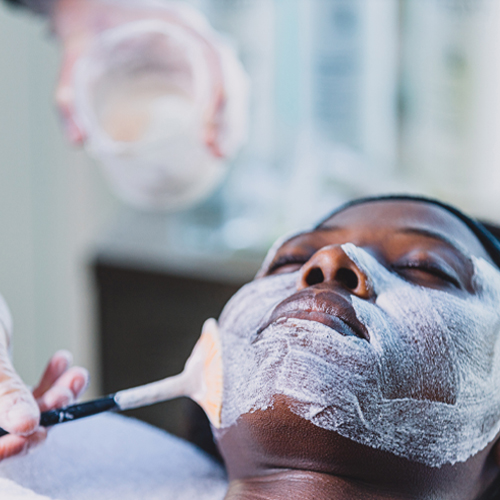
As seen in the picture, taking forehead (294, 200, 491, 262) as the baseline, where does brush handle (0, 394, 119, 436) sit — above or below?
below

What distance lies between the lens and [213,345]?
2.07 feet

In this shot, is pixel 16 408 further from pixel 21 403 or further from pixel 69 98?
pixel 69 98

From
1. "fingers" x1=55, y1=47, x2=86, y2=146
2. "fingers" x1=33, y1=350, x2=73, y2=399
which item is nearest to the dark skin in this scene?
"fingers" x1=33, y1=350, x2=73, y2=399

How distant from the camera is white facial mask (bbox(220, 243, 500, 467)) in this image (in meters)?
0.50

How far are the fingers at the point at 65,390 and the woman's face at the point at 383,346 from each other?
0.52 ft

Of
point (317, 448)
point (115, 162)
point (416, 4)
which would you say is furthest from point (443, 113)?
point (317, 448)

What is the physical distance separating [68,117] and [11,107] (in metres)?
0.88

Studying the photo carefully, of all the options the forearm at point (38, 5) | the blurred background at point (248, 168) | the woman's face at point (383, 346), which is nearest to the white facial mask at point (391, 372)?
the woman's face at point (383, 346)

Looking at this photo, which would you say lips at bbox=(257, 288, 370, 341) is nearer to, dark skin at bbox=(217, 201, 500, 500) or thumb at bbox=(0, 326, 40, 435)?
dark skin at bbox=(217, 201, 500, 500)

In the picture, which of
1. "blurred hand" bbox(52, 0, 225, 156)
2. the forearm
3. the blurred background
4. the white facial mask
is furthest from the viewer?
the blurred background

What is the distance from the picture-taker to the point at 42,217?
2.01 meters

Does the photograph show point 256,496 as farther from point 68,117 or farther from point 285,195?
point 285,195

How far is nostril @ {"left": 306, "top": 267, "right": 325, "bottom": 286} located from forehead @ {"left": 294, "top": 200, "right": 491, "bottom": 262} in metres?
0.10

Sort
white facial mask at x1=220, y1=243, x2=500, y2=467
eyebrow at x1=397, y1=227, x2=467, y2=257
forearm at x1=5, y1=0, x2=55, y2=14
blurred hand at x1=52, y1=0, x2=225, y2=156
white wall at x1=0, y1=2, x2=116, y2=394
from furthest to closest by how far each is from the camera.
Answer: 1. white wall at x1=0, y1=2, x2=116, y2=394
2. forearm at x1=5, y1=0, x2=55, y2=14
3. blurred hand at x1=52, y1=0, x2=225, y2=156
4. eyebrow at x1=397, y1=227, x2=467, y2=257
5. white facial mask at x1=220, y1=243, x2=500, y2=467
